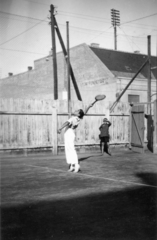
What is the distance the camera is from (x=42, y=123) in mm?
13117

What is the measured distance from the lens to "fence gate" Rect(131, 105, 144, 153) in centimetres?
1441

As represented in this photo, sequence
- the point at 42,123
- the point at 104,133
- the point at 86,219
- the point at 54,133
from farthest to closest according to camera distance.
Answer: the point at 104,133, the point at 54,133, the point at 42,123, the point at 86,219

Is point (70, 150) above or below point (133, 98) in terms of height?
below

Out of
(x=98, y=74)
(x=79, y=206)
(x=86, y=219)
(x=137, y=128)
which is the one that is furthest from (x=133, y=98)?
(x=86, y=219)

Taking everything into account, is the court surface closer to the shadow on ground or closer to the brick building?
the shadow on ground

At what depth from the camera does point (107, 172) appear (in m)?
8.49

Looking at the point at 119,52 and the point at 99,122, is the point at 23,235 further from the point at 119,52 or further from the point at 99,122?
the point at 119,52

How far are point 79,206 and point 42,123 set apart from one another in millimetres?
8511

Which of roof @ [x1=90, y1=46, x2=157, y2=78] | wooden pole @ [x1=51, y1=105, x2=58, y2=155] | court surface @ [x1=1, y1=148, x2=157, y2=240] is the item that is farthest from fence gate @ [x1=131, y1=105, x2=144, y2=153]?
roof @ [x1=90, y1=46, x2=157, y2=78]

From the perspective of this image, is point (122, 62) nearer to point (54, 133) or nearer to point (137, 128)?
point (137, 128)

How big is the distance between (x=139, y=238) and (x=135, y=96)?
91.1ft

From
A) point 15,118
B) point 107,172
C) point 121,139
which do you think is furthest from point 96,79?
point 107,172

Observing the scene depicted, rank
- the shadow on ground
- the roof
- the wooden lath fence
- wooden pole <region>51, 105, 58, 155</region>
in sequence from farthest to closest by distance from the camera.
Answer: the roof
wooden pole <region>51, 105, 58, 155</region>
the wooden lath fence
the shadow on ground

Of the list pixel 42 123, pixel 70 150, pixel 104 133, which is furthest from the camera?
pixel 104 133
